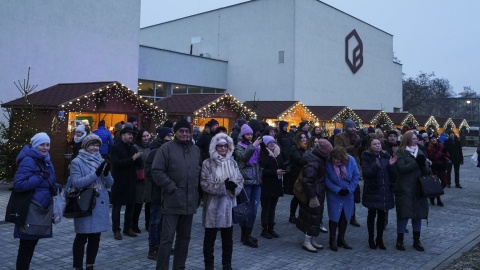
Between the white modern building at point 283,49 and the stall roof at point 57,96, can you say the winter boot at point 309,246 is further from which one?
the white modern building at point 283,49

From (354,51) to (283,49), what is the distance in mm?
10083

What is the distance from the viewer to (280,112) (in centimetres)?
2225

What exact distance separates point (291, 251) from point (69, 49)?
1651cm

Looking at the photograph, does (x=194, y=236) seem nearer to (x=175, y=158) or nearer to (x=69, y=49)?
(x=175, y=158)

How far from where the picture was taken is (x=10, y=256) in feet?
18.8

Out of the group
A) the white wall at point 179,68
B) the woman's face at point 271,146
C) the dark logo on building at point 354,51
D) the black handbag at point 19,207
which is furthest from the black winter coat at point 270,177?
the dark logo on building at point 354,51

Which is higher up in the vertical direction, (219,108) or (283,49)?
(283,49)

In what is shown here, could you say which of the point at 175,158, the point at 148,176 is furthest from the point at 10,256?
the point at 175,158

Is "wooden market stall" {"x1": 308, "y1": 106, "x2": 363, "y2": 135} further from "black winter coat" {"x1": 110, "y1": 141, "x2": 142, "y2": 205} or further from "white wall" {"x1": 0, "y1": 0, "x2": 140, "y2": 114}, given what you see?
"black winter coat" {"x1": 110, "y1": 141, "x2": 142, "y2": 205}

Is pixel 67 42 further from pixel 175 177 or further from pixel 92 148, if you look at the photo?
pixel 175 177

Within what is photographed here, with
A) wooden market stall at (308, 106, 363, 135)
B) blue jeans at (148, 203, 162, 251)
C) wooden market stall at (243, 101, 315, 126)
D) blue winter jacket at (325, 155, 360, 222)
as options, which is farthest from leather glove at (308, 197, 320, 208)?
wooden market stall at (308, 106, 363, 135)

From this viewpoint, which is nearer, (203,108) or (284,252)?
(284,252)

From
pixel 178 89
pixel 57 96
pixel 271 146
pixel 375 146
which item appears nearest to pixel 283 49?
pixel 178 89

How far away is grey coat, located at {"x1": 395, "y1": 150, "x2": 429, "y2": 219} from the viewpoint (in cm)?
649
